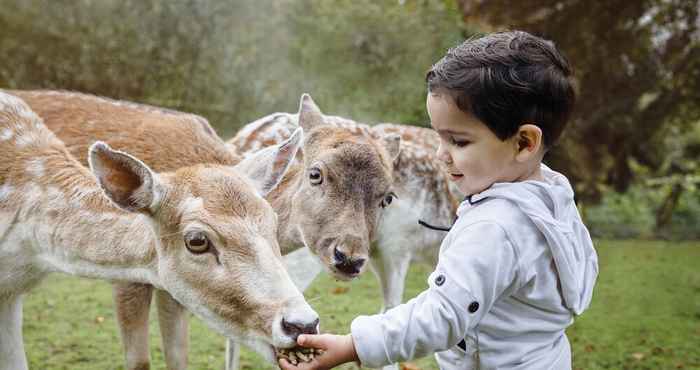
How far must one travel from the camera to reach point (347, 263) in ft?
13.0

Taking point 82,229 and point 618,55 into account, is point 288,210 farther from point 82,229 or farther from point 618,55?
point 618,55

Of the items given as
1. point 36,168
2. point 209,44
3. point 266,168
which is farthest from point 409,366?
point 209,44

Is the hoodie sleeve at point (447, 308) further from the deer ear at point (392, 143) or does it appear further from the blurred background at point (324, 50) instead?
the blurred background at point (324, 50)

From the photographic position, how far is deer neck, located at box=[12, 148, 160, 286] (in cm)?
298

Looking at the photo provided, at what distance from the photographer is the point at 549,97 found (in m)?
2.21

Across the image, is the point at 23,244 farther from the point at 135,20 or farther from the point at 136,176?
the point at 135,20

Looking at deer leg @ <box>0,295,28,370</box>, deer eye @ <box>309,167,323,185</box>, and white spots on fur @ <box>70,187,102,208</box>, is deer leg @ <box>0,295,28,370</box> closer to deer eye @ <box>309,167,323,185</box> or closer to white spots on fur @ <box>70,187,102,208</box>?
white spots on fur @ <box>70,187,102,208</box>

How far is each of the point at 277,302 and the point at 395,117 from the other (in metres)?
8.45

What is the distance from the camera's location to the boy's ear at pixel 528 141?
7.13ft

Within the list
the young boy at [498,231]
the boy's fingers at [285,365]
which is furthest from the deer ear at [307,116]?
the boy's fingers at [285,365]

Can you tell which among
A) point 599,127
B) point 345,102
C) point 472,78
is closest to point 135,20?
point 345,102

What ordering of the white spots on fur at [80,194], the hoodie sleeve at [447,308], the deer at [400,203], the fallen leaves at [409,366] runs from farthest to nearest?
the fallen leaves at [409,366]
the deer at [400,203]
the white spots on fur at [80,194]
the hoodie sleeve at [447,308]

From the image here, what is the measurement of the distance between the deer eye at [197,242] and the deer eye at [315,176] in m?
1.67

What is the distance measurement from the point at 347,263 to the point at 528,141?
6.33 feet
